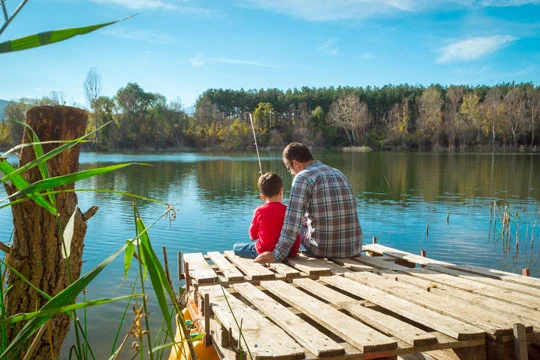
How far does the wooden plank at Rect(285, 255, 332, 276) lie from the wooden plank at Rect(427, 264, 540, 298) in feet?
3.77

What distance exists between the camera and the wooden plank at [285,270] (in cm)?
395


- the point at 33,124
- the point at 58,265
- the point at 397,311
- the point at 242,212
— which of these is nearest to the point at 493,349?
the point at 397,311

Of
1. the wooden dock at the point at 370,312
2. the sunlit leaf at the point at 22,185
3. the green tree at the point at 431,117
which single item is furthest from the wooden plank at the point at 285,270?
the green tree at the point at 431,117

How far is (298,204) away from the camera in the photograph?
14.9 ft

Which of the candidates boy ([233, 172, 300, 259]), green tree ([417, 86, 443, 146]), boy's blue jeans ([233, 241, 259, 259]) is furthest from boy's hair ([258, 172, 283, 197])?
green tree ([417, 86, 443, 146])

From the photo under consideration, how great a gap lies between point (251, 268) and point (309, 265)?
58 cm

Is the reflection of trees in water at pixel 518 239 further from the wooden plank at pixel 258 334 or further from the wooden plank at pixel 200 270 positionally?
the wooden plank at pixel 258 334

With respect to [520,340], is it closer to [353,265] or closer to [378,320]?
[378,320]

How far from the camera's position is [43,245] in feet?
8.27

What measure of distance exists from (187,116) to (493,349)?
73.0 metres

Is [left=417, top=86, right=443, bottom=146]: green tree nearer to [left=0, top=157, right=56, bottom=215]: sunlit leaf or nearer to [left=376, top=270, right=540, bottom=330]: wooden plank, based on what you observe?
[left=376, top=270, right=540, bottom=330]: wooden plank

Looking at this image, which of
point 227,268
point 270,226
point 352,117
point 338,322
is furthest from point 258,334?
point 352,117

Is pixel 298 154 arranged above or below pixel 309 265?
above

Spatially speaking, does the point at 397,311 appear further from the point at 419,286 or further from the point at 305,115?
the point at 305,115
